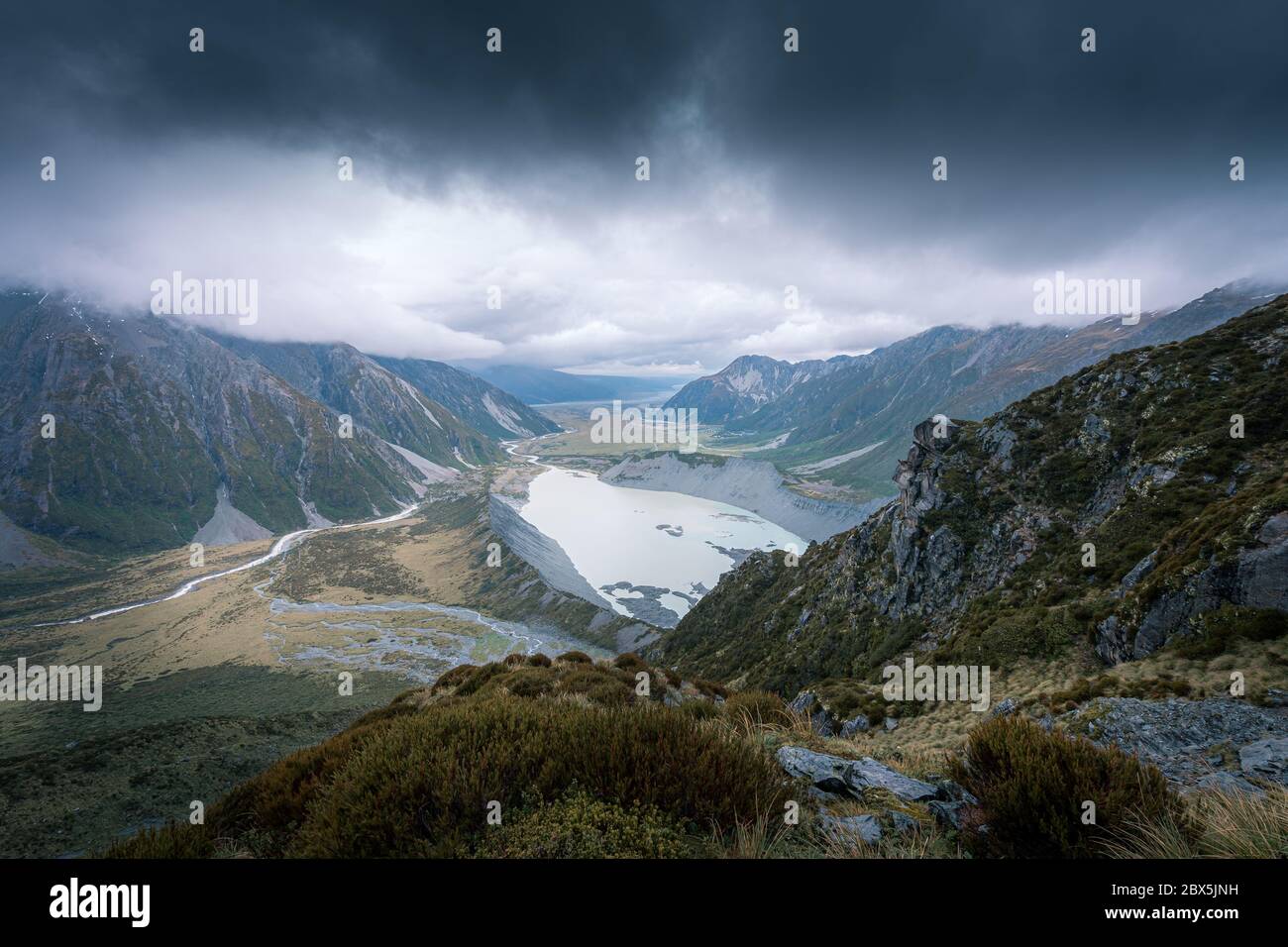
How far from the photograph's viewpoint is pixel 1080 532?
25.8m

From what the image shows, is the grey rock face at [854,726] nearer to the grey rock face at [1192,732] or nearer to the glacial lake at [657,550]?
the grey rock face at [1192,732]

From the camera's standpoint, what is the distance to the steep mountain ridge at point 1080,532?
14430 mm

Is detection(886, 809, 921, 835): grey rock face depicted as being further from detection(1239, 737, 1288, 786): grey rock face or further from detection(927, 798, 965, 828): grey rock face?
detection(1239, 737, 1288, 786): grey rock face

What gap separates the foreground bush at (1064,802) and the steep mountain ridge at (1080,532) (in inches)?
524

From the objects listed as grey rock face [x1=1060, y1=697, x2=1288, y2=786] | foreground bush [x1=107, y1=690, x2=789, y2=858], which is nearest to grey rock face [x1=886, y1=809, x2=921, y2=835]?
foreground bush [x1=107, y1=690, x2=789, y2=858]

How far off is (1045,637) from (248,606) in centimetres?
14182

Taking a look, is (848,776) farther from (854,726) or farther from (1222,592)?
(1222,592)

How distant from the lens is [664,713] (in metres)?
5.68

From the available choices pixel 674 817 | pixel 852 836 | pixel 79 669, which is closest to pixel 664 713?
pixel 674 817

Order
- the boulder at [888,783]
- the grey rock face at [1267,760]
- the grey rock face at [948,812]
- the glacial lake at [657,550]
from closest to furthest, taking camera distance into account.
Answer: the grey rock face at [948,812] < the boulder at [888,783] < the grey rock face at [1267,760] < the glacial lake at [657,550]

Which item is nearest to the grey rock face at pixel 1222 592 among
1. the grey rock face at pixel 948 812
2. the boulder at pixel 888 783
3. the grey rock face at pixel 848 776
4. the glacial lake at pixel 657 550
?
the grey rock face at pixel 848 776

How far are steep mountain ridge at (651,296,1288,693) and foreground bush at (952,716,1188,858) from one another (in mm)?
13311
